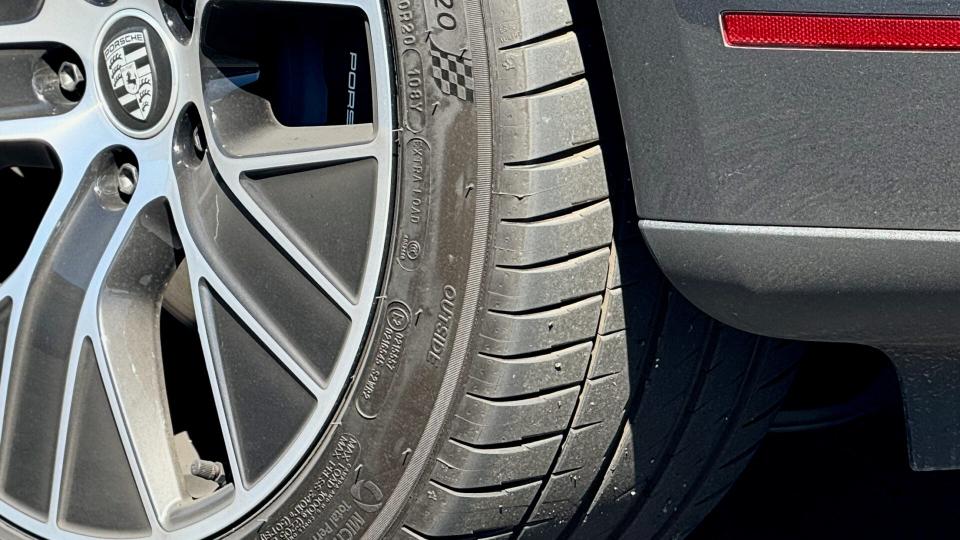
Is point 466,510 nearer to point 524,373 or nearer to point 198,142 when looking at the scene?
point 524,373

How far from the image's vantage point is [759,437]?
1.87m

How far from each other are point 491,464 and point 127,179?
778 millimetres

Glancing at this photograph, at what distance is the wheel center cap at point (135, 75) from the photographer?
188cm

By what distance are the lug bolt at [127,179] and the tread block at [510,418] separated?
706mm

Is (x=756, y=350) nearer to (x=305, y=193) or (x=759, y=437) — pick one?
(x=759, y=437)

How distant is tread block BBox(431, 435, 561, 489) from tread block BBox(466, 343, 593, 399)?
0.26ft

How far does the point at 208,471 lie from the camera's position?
208cm

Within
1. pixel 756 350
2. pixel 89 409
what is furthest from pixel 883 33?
pixel 89 409

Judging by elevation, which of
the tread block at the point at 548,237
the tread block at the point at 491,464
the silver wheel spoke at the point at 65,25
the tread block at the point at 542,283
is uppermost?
the silver wheel spoke at the point at 65,25

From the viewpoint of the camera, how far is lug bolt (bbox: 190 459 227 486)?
2076 millimetres

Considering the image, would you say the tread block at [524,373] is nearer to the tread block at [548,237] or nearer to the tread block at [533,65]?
the tread block at [548,237]

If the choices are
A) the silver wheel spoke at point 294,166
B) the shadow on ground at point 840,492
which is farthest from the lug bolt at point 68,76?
the shadow on ground at point 840,492

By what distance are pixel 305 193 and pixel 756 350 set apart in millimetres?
620

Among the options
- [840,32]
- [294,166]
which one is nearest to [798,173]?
[840,32]
